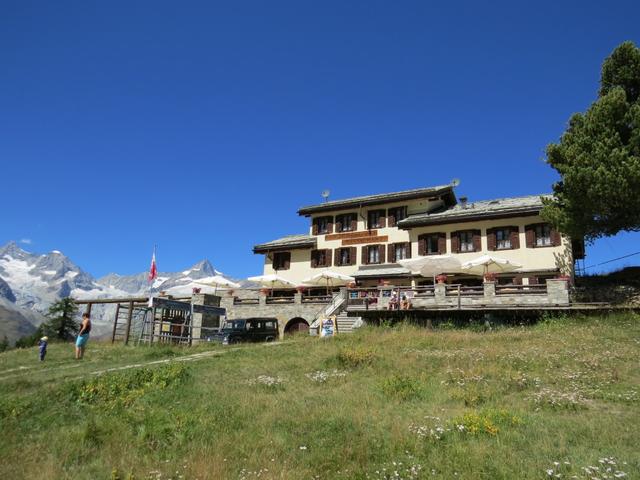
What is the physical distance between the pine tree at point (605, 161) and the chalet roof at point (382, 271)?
1297cm

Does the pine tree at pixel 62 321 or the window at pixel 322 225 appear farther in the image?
the pine tree at pixel 62 321

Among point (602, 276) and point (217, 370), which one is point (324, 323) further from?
point (602, 276)

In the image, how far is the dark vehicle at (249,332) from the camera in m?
28.5

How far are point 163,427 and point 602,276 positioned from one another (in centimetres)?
3146

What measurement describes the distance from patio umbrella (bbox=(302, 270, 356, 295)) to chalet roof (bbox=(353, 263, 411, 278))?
292 cm

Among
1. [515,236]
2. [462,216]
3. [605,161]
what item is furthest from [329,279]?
[605,161]

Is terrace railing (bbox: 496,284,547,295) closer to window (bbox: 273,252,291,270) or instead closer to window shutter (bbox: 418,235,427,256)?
window shutter (bbox: 418,235,427,256)

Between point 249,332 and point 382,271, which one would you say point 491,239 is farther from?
point 249,332

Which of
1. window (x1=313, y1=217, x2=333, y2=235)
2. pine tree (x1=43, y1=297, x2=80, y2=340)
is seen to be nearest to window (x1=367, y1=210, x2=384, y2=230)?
window (x1=313, y1=217, x2=333, y2=235)

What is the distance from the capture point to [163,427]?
347 inches

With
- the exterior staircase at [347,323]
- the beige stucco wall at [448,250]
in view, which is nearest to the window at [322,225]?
the beige stucco wall at [448,250]

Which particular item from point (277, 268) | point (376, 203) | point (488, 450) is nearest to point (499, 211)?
point (376, 203)

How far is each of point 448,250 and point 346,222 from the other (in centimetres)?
1009

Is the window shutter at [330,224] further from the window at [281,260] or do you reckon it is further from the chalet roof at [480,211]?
the chalet roof at [480,211]
